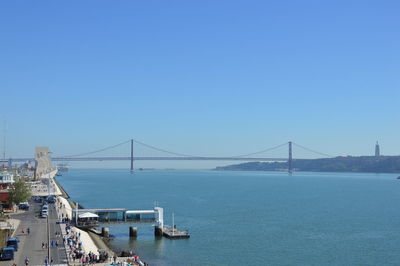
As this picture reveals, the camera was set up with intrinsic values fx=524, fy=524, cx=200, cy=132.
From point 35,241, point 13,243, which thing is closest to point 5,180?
point 35,241

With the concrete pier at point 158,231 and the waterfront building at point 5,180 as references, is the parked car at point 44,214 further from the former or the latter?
the waterfront building at point 5,180

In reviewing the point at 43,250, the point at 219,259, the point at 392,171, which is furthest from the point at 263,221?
the point at 392,171

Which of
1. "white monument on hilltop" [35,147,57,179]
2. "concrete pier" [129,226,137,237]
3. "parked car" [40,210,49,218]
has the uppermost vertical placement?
"white monument on hilltop" [35,147,57,179]

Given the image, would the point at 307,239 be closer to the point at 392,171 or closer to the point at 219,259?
the point at 219,259

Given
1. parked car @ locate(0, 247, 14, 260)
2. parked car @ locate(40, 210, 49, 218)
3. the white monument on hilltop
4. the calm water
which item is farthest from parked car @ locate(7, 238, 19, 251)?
the white monument on hilltop

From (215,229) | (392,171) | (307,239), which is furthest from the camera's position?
(392,171)

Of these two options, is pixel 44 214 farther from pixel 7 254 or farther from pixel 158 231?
pixel 7 254

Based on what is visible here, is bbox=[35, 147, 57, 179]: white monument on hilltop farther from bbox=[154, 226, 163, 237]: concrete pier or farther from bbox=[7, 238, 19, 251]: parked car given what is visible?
bbox=[7, 238, 19, 251]: parked car

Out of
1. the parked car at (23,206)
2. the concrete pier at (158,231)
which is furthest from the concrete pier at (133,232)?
the parked car at (23,206)
